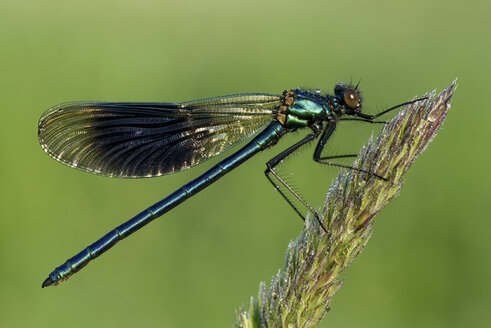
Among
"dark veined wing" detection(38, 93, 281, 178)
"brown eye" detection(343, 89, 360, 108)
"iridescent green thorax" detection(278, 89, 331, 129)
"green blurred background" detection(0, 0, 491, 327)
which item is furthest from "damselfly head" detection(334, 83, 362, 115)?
"dark veined wing" detection(38, 93, 281, 178)

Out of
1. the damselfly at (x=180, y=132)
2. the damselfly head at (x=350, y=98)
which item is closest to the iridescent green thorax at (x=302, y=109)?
the damselfly at (x=180, y=132)

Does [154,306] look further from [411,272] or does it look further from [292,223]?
[411,272]

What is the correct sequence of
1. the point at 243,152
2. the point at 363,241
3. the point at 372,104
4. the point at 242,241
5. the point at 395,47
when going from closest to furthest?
1. the point at 363,241
2. the point at 243,152
3. the point at 242,241
4. the point at 372,104
5. the point at 395,47

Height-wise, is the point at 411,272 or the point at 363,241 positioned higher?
the point at 411,272

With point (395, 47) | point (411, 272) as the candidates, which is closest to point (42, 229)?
point (411, 272)

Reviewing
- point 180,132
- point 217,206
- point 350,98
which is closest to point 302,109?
point 350,98

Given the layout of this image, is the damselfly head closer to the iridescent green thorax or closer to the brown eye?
the brown eye

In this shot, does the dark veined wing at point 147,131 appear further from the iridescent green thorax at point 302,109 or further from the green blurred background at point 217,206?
the green blurred background at point 217,206
